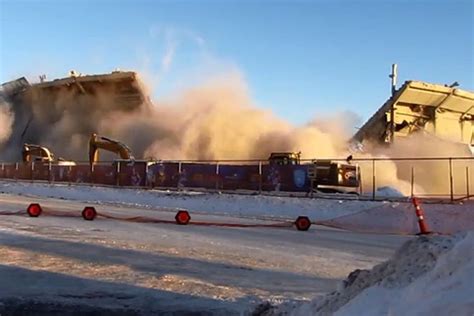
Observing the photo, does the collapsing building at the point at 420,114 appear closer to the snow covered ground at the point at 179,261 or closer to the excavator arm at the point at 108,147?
the excavator arm at the point at 108,147

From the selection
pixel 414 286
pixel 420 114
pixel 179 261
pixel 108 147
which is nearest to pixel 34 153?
pixel 108 147

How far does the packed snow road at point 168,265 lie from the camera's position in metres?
7.11

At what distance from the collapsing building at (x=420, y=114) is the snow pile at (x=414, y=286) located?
31.5m

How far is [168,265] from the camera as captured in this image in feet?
31.4

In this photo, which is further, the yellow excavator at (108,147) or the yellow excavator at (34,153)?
the yellow excavator at (34,153)

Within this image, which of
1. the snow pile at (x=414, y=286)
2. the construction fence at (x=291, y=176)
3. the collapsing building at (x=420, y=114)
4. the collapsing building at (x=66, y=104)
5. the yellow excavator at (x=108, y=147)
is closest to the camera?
the snow pile at (x=414, y=286)

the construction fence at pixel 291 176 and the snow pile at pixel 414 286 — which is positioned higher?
the construction fence at pixel 291 176

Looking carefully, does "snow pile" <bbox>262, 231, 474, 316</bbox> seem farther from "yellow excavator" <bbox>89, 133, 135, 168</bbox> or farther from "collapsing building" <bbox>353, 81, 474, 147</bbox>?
"yellow excavator" <bbox>89, 133, 135, 168</bbox>

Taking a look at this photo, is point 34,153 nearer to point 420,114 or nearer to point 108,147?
point 108,147

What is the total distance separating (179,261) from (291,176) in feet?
58.1

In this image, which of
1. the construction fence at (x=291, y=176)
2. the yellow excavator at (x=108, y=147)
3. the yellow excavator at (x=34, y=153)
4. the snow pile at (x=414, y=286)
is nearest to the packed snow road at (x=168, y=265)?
the snow pile at (x=414, y=286)

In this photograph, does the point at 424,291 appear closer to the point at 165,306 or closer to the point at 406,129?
the point at 165,306

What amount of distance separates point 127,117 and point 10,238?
3783cm

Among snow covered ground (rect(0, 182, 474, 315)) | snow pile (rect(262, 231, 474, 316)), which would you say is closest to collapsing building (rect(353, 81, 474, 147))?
snow covered ground (rect(0, 182, 474, 315))
